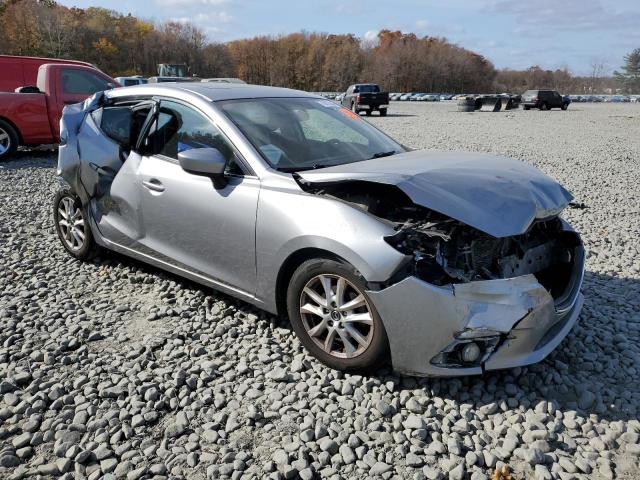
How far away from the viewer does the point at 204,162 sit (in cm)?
342

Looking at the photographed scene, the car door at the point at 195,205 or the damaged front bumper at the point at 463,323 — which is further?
the car door at the point at 195,205

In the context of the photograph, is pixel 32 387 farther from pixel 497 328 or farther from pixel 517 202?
pixel 517 202

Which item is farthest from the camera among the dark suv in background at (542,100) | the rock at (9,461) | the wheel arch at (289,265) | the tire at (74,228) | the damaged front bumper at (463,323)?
the dark suv in background at (542,100)

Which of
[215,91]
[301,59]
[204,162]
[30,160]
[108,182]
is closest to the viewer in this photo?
[204,162]

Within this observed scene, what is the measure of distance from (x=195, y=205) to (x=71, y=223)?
2.16 m

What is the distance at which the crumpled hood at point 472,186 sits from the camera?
288cm

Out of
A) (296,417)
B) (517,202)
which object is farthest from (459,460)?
(517,202)

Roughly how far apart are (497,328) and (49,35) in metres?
94.4

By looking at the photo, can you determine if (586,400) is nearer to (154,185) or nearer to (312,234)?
(312,234)

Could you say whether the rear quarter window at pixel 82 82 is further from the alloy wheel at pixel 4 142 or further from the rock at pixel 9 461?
the rock at pixel 9 461

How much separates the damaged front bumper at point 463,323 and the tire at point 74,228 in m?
3.30

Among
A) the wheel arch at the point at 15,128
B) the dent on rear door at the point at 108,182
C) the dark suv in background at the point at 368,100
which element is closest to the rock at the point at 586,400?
the dent on rear door at the point at 108,182

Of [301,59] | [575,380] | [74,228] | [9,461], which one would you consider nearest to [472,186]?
[575,380]

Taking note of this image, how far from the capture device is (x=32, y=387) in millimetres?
3121
